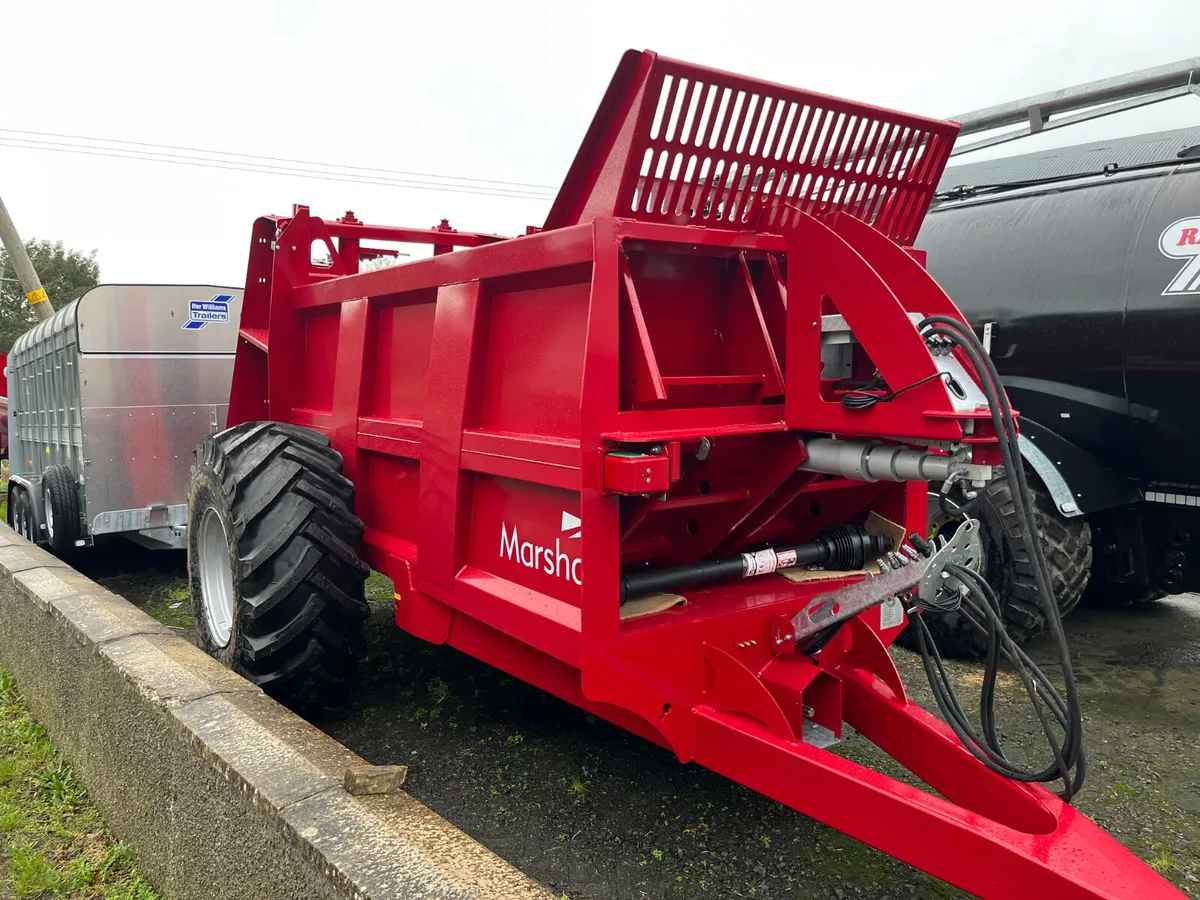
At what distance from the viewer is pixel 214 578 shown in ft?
13.5

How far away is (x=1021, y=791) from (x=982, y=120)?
5.45 m

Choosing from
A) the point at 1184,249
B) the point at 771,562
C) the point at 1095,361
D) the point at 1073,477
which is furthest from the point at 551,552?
the point at 1184,249

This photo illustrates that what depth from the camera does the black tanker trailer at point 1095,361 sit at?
4074mm

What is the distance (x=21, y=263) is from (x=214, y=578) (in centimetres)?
1277

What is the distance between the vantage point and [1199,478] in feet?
13.8

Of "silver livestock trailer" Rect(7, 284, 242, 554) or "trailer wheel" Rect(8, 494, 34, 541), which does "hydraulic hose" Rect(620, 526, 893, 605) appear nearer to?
"silver livestock trailer" Rect(7, 284, 242, 554)

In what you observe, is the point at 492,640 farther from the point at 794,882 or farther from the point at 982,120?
the point at 982,120

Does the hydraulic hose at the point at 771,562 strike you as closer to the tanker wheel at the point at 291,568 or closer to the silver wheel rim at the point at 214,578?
the tanker wheel at the point at 291,568

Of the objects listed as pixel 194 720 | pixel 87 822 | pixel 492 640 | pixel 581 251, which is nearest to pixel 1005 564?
pixel 492 640

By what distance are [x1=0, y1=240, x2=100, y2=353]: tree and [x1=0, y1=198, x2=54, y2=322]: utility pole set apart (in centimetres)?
2595

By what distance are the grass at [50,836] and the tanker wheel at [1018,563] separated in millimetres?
3718

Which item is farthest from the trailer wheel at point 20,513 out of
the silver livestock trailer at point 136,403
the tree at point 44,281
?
the tree at point 44,281

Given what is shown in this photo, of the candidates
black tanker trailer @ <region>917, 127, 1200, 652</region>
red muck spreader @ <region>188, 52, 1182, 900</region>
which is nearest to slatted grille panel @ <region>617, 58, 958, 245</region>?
red muck spreader @ <region>188, 52, 1182, 900</region>

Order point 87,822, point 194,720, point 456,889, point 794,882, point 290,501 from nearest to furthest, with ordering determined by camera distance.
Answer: point 456,889 < point 194,720 < point 794,882 < point 87,822 < point 290,501
